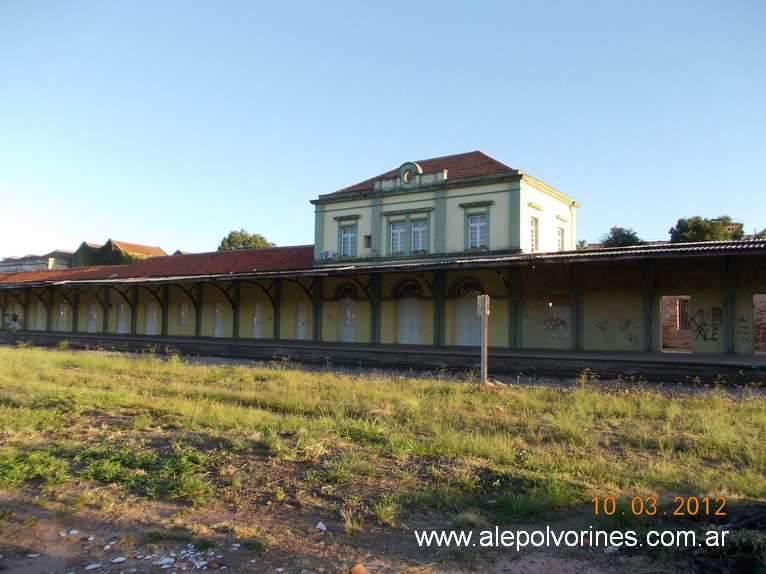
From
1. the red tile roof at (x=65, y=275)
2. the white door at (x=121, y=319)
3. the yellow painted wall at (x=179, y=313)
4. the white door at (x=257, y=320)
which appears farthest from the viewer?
the red tile roof at (x=65, y=275)

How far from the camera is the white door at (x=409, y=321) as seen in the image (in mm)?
23500

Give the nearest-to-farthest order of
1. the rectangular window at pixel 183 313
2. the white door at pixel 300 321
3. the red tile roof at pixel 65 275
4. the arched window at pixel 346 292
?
the arched window at pixel 346 292 < the white door at pixel 300 321 < the rectangular window at pixel 183 313 < the red tile roof at pixel 65 275

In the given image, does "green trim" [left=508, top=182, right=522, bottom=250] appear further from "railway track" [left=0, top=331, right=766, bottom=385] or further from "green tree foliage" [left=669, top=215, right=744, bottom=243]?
"green tree foliage" [left=669, top=215, right=744, bottom=243]

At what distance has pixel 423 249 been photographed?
25.3 metres

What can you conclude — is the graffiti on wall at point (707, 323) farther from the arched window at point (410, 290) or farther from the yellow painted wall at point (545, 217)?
the arched window at point (410, 290)

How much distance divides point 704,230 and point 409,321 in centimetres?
2380

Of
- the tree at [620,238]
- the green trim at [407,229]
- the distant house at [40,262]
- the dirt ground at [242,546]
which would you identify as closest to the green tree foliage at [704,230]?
the tree at [620,238]

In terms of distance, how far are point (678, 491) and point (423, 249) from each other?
68.1 ft

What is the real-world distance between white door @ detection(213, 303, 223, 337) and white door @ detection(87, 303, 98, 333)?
32.4 feet

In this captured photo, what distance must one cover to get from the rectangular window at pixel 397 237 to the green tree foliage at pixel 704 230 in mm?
20823

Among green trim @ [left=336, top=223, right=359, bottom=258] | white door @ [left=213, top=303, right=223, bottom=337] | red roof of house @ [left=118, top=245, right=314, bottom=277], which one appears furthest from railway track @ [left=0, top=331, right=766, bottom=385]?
green trim @ [left=336, top=223, right=359, bottom=258]

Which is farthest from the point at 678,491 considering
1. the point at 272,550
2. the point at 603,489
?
the point at 272,550

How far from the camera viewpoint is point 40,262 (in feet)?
203

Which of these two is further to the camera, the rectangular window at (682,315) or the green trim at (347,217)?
the green trim at (347,217)
